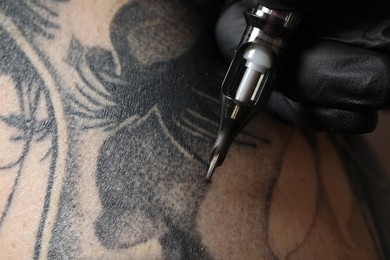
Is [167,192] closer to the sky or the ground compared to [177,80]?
closer to the ground

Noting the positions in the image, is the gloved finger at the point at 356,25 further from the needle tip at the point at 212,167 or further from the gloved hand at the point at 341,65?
the needle tip at the point at 212,167

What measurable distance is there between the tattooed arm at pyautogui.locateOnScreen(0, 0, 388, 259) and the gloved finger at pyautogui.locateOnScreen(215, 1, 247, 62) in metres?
0.02

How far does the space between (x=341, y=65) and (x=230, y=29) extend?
0.19 meters

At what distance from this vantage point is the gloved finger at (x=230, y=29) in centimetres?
79

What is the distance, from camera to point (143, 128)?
0.73 metres

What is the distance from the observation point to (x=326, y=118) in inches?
29.6

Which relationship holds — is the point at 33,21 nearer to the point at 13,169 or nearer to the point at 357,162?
the point at 13,169

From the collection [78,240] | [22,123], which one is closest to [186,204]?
[78,240]

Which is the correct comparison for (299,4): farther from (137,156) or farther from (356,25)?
(137,156)

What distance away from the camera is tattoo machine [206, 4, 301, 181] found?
0.67 metres

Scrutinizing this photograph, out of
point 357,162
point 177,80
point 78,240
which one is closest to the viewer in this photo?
point 78,240

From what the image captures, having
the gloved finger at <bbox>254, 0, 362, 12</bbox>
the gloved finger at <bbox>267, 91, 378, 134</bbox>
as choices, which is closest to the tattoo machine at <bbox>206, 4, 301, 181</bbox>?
the gloved finger at <bbox>254, 0, 362, 12</bbox>

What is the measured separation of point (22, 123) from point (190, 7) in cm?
33

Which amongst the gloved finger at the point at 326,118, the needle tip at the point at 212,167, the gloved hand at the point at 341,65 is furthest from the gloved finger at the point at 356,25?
the needle tip at the point at 212,167
